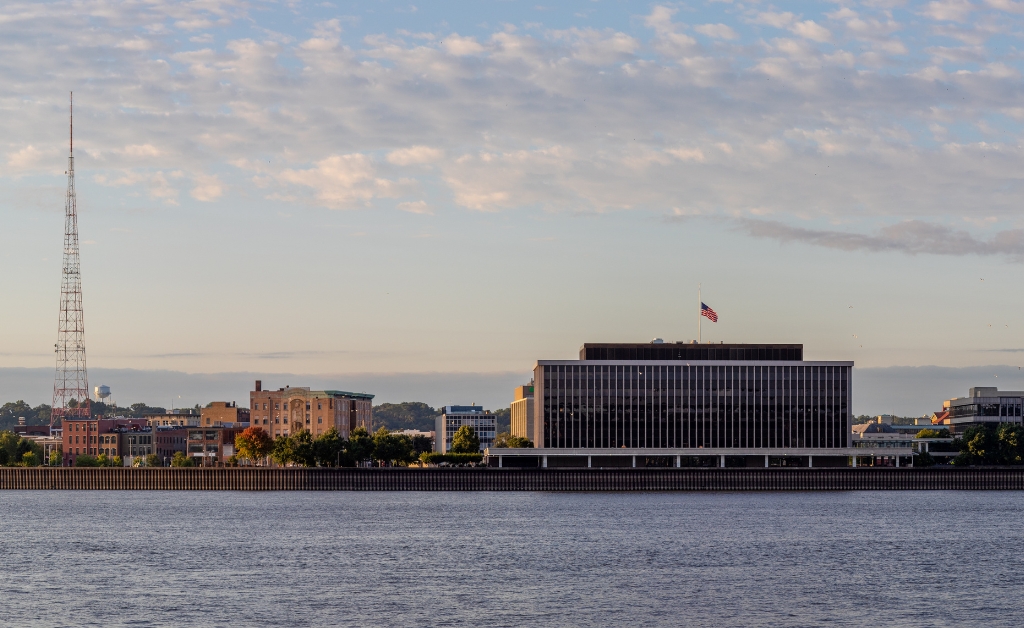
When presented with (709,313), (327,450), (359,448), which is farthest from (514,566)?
(359,448)

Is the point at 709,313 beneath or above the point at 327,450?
above

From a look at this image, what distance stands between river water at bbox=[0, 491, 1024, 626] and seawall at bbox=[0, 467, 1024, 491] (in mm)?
36289

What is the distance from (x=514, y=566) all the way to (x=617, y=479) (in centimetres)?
9844

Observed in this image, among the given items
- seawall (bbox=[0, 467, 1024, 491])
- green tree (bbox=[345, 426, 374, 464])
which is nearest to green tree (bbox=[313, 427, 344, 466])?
green tree (bbox=[345, 426, 374, 464])

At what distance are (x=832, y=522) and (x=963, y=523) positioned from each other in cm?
1222

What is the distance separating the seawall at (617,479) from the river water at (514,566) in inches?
1429

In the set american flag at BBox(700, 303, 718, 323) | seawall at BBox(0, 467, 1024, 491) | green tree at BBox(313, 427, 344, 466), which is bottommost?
seawall at BBox(0, 467, 1024, 491)

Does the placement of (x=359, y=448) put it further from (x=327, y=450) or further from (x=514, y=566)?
(x=514, y=566)

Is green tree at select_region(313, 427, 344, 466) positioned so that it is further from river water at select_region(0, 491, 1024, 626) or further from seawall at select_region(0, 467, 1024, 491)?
river water at select_region(0, 491, 1024, 626)

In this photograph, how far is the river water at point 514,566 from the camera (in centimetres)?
6266

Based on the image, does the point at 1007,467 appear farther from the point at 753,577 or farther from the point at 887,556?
the point at 753,577

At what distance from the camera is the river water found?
62656 millimetres

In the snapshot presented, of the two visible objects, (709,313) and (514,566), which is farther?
(709,313)

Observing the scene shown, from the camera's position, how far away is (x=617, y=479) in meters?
178
